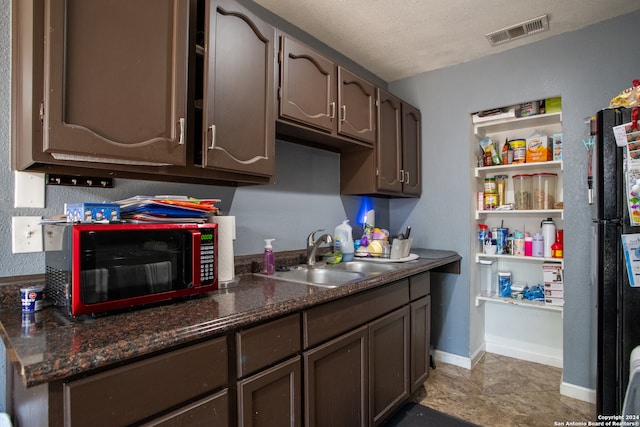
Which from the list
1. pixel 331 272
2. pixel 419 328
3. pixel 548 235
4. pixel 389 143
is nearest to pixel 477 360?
pixel 419 328

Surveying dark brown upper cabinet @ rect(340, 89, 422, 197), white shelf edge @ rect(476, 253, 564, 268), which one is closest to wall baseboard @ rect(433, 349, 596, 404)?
white shelf edge @ rect(476, 253, 564, 268)

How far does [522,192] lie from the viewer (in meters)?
2.69

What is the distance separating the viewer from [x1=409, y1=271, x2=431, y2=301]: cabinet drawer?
80.8 inches

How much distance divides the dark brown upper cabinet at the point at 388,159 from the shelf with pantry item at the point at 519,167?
553 millimetres

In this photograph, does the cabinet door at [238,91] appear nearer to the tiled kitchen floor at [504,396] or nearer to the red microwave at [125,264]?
the red microwave at [125,264]

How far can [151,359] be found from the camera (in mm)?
863

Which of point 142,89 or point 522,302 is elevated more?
point 142,89

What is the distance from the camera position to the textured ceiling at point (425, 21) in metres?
1.96

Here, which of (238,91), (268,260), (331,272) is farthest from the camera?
(331,272)

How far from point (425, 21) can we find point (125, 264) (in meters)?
2.16

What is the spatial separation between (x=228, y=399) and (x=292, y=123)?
1240 mm

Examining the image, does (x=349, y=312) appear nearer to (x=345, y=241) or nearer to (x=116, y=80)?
(x=345, y=241)

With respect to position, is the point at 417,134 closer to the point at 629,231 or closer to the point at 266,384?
the point at 629,231

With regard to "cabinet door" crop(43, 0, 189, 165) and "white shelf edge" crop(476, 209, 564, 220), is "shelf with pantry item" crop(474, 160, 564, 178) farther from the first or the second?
"cabinet door" crop(43, 0, 189, 165)
